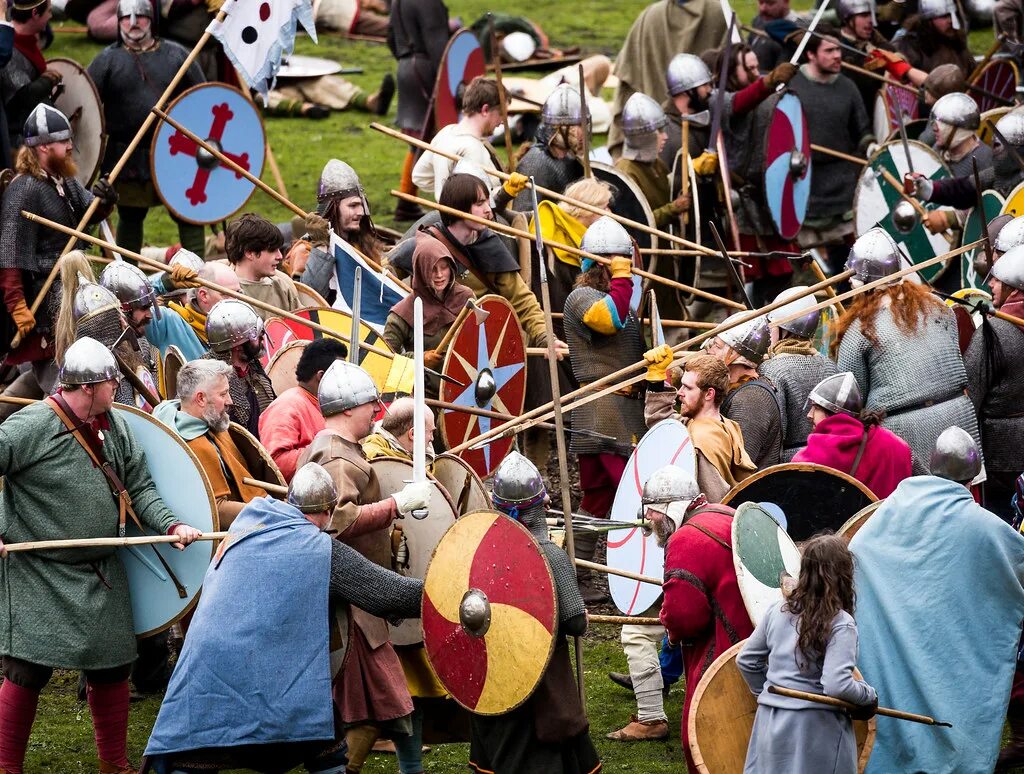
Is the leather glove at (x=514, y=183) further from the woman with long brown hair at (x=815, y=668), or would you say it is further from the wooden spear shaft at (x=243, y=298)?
the woman with long brown hair at (x=815, y=668)

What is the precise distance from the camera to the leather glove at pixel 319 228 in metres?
9.48

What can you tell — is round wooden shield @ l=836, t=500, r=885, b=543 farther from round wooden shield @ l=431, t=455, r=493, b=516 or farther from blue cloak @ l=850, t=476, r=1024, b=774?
round wooden shield @ l=431, t=455, r=493, b=516

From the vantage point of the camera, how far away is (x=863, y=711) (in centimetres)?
583

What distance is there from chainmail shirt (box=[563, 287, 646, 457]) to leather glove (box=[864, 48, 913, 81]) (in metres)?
5.03

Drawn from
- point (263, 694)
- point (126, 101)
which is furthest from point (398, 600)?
point (126, 101)

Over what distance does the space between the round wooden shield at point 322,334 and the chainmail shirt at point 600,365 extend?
0.88m

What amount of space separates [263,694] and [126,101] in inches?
243

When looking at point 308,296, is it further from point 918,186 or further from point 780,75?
point 918,186

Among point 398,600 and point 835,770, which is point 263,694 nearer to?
point 398,600

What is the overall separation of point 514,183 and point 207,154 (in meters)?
2.16

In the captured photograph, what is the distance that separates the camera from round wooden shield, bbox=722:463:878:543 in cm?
689

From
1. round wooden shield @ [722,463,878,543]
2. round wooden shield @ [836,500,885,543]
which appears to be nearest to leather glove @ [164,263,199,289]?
round wooden shield @ [722,463,878,543]

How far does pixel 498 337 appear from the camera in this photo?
28.3 feet

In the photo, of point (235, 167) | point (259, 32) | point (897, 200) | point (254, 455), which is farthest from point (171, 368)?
point (897, 200)
